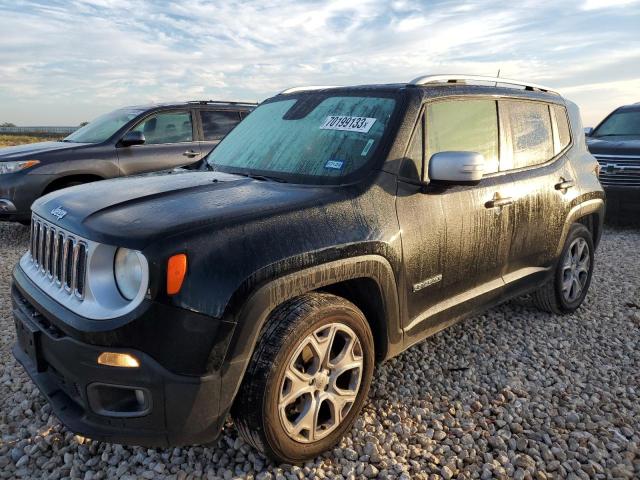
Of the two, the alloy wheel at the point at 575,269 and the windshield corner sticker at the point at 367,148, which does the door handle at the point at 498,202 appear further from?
the alloy wheel at the point at 575,269

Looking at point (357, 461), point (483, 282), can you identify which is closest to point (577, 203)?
point (483, 282)

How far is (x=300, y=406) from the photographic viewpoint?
2.53 m

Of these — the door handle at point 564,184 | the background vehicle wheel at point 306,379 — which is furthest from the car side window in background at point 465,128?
the background vehicle wheel at point 306,379

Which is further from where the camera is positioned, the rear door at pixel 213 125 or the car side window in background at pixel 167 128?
the rear door at pixel 213 125

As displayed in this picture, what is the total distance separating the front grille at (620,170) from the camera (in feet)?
26.1

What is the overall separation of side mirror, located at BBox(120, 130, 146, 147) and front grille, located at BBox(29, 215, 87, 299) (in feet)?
13.4

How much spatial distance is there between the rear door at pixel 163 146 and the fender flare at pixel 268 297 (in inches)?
205

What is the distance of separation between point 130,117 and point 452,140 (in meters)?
5.33

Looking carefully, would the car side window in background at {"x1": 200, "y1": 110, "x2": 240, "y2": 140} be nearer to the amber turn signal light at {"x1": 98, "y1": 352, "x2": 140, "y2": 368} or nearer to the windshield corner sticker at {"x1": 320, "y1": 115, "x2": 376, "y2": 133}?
the windshield corner sticker at {"x1": 320, "y1": 115, "x2": 376, "y2": 133}

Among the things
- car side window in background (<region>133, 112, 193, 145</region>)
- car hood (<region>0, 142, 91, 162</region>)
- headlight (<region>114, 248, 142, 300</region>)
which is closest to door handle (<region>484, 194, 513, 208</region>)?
headlight (<region>114, 248, 142, 300</region>)

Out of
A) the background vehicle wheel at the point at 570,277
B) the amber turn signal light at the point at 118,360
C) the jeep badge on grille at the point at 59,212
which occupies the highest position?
the jeep badge on grille at the point at 59,212

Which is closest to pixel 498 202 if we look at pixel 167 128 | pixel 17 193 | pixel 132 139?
pixel 132 139

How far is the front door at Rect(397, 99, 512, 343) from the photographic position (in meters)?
2.89

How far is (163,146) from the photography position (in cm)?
729
